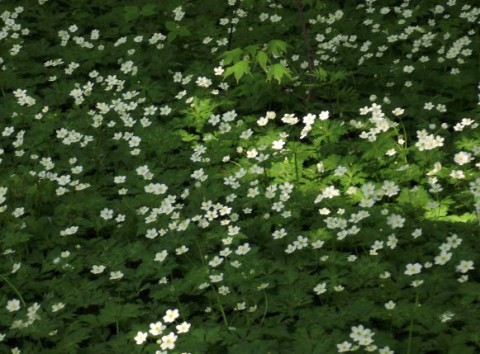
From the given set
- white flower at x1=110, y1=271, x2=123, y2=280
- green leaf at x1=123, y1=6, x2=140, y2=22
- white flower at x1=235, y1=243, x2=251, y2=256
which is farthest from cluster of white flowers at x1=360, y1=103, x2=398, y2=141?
green leaf at x1=123, y1=6, x2=140, y2=22

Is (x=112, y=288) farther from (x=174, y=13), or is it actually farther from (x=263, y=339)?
(x=174, y=13)

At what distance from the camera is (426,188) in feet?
16.5

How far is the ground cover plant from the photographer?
Result: 4156mm

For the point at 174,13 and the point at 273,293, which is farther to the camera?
the point at 174,13

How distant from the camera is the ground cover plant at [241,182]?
416cm

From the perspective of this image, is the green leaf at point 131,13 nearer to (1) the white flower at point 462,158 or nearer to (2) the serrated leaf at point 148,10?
(2) the serrated leaf at point 148,10

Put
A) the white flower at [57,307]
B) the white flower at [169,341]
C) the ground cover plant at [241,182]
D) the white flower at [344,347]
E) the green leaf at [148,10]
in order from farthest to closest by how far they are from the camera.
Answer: the green leaf at [148,10], the white flower at [57,307], the ground cover plant at [241,182], the white flower at [169,341], the white flower at [344,347]

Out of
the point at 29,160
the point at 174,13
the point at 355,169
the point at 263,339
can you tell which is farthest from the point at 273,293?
the point at 174,13

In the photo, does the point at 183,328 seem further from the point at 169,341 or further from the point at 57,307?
the point at 57,307

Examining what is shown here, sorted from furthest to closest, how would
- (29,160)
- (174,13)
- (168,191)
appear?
(174,13), (29,160), (168,191)


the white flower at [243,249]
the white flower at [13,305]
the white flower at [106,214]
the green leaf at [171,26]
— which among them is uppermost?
the green leaf at [171,26]

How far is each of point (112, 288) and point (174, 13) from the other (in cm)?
379

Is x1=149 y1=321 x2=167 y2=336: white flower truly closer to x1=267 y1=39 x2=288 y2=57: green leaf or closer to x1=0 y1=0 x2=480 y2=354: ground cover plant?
x1=0 y1=0 x2=480 y2=354: ground cover plant

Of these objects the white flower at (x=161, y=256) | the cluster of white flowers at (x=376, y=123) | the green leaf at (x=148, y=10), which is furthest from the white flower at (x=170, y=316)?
the green leaf at (x=148, y=10)
